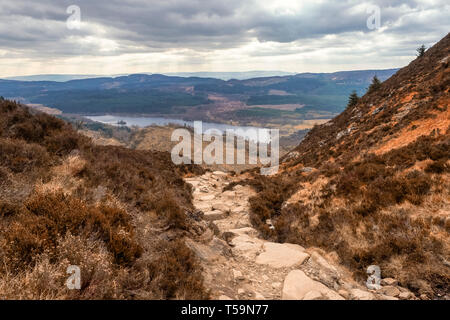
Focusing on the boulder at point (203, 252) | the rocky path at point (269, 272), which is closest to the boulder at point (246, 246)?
the rocky path at point (269, 272)

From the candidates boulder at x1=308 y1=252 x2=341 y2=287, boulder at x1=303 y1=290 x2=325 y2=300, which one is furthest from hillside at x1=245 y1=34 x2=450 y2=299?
boulder at x1=303 y1=290 x2=325 y2=300

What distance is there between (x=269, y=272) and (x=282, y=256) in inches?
Result: 36.7

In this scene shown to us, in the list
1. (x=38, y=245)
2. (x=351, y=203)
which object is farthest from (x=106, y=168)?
(x=351, y=203)

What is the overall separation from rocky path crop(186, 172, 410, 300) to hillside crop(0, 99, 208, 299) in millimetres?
645

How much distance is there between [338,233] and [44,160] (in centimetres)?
986

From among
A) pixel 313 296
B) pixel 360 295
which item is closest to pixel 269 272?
pixel 313 296

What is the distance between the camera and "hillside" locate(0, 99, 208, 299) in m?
3.98

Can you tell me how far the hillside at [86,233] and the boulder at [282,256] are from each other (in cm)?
A: 212

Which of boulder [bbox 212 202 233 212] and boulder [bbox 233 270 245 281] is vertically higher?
boulder [bbox 233 270 245 281]

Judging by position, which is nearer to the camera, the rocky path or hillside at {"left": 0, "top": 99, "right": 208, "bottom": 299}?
hillside at {"left": 0, "top": 99, "right": 208, "bottom": 299}

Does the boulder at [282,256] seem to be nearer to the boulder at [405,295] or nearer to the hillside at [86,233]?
the hillside at [86,233]

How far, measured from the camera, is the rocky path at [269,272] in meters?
5.43

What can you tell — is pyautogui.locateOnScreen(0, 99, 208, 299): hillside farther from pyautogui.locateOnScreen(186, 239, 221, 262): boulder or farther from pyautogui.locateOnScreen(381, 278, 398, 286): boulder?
pyautogui.locateOnScreen(381, 278, 398, 286): boulder
